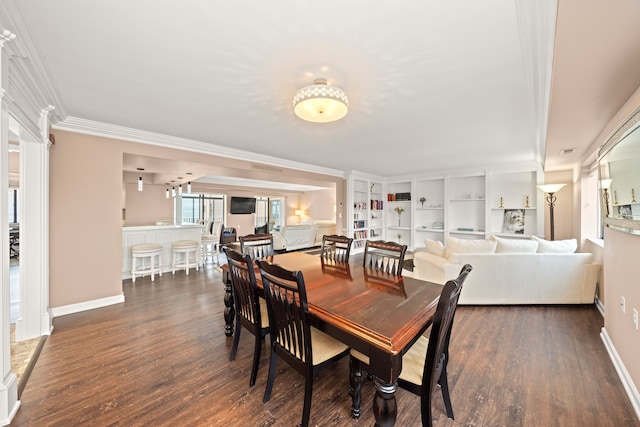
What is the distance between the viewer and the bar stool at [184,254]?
472 centimetres

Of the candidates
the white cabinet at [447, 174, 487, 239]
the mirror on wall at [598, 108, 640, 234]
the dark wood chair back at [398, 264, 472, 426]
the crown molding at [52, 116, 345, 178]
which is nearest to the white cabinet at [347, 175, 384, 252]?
the white cabinet at [447, 174, 487, 239]

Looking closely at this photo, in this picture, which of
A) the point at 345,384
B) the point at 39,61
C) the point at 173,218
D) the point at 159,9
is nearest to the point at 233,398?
the point at 345,384

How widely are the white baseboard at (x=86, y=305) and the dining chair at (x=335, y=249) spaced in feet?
9.38

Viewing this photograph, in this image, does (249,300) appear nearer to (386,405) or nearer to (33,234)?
(386,405)

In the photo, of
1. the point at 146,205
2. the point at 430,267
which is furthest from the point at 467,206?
the point at 146,205

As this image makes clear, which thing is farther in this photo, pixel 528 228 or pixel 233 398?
pixel 528 228

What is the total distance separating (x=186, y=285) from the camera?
408cm

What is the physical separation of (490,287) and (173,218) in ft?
28.2

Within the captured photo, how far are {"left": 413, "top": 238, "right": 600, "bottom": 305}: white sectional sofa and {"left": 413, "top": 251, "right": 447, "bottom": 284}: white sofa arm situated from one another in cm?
4

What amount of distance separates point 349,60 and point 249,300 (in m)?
1.91

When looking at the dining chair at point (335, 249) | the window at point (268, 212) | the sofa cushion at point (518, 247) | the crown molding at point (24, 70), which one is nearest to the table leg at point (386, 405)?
the dining chair at point (335, 249)

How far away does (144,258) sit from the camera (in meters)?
4.58

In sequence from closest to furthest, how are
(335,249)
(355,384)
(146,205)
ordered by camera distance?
1. (355,384)
2. (335,249)
3. (146,205)

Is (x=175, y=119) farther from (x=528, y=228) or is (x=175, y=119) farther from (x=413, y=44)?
(x=528, y=228)
